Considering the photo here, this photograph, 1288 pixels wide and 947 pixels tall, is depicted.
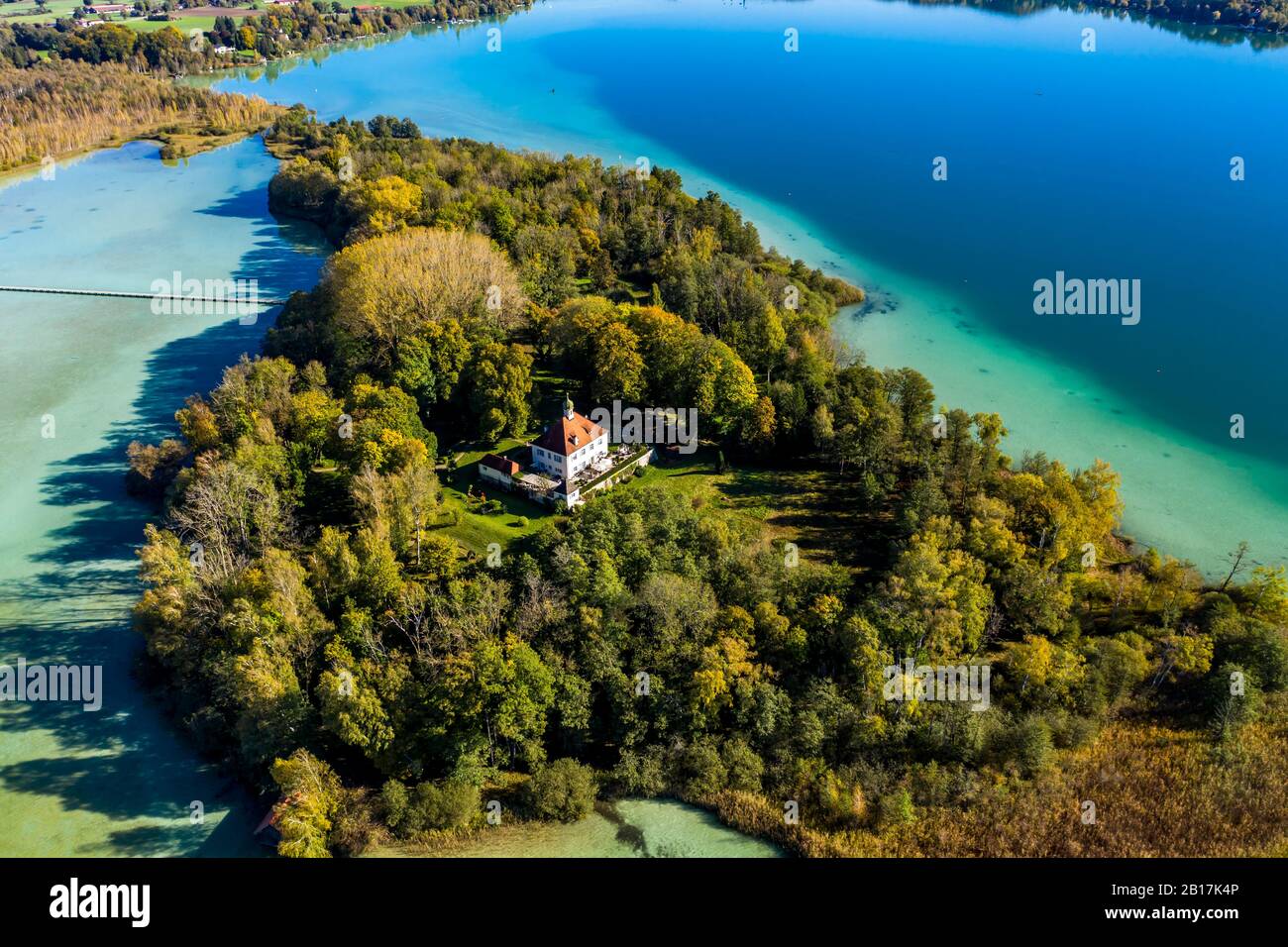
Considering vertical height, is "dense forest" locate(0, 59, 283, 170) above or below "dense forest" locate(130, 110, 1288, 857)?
above

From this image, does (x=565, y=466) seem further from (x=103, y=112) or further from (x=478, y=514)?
(x=103, y=112)

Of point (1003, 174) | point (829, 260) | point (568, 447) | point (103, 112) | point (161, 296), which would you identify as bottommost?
point (568, 447)

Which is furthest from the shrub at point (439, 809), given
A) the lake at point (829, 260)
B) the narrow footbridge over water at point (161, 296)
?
the narrow footbridge over water at point (161, 296)

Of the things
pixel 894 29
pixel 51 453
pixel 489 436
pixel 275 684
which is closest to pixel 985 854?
pixel 275 684

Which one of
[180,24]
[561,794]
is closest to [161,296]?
[561,794]

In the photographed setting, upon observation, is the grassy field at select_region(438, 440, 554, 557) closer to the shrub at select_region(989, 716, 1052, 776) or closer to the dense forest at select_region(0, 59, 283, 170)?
the shrub at select_region(989, 716, 1052, 776)

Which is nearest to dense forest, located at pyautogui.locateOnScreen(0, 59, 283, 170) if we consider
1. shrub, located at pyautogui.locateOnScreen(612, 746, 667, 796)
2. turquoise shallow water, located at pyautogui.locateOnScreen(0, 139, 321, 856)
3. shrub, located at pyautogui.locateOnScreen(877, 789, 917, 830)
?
turquoise shallow water, located at pyautogui.locateOnScreen(0, 139, 321, 856)
